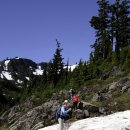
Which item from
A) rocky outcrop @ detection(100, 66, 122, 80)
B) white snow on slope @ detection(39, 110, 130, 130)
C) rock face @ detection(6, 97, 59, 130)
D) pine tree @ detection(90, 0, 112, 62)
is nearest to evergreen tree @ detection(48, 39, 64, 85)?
pine tree @ detection(90, 0, 112, 62)

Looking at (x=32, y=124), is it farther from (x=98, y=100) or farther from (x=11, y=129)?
(x=98, y=100)

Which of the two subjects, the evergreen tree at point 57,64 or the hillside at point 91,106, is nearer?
the hillside at point 91,106

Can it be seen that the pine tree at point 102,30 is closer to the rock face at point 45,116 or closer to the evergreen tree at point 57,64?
the evergreen tree at point 57,64

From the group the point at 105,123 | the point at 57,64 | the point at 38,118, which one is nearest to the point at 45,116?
the point at 38,118

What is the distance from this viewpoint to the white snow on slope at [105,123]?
2619 centimetres

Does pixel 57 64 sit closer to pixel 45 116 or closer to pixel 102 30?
pixel 102 30

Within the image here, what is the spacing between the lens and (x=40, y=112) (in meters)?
40.9

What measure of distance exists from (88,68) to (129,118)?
38.1m

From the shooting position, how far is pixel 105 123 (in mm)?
27609

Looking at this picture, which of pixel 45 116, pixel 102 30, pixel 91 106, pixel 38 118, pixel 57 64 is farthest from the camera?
pixel 57 64

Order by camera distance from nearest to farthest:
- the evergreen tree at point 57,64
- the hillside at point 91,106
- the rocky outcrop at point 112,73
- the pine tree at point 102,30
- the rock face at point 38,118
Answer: the hillside at point 91,106
the rock face at point 38,118
the rocky outcrop at point 112,73
the pine tree at point 102,30
the evergreen tree at point 57,64

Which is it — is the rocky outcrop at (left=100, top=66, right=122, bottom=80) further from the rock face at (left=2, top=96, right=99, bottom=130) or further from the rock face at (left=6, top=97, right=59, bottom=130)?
the rock face at (left=6, top=97, right=59, bottom=130)

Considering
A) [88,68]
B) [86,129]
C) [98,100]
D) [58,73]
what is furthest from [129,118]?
[58,73]

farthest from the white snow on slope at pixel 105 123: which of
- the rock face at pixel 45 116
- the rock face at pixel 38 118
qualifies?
the rock face at pixel 38 118
